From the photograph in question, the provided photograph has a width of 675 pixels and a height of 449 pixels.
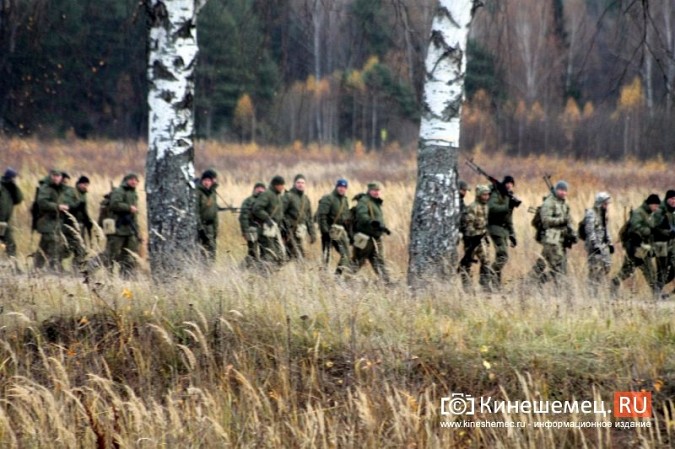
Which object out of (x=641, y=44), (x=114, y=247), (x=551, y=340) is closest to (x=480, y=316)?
(x=551, y=340)

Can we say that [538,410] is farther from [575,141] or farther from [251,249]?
[575,141]

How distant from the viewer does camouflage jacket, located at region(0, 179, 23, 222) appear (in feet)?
46.4

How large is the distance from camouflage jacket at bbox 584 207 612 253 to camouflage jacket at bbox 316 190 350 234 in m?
3.26

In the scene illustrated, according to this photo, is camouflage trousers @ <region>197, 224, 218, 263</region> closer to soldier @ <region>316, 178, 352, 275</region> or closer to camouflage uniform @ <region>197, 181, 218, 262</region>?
camouflage uniform @ <region>197, 181, 218, 262</region>

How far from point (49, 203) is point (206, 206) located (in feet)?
7.78

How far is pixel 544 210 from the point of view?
468 inches

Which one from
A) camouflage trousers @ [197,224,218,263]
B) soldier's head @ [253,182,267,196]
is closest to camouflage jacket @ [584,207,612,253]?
soldier's head @ [253,182,267,196]

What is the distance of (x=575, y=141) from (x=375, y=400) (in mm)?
27665

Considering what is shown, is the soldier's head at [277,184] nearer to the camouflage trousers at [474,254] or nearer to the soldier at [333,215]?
the soldier at [333,215]

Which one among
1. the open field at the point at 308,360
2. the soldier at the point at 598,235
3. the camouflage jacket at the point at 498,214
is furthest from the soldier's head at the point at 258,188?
the open field at the point at 308,360

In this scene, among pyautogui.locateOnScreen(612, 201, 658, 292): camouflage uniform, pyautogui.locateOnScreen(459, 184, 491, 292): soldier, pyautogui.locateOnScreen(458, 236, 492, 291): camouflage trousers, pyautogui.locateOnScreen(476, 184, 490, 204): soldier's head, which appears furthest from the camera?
pyautogui.locateOnScreen(476, 184, 490, 204): soldier's head

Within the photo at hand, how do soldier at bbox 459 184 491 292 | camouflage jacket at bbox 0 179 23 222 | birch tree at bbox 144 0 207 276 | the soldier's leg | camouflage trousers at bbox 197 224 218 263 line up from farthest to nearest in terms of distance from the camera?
camouflage jacket at bbox 0 179 23 222 → camouflage trousers at bbox 197 224 218 263 → the soldier's leg → soldier at bbox 459 184 491 292 → birch tree at bbox 144 0 207 276

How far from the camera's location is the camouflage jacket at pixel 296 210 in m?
13.2

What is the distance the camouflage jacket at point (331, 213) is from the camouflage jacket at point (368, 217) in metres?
0.53
